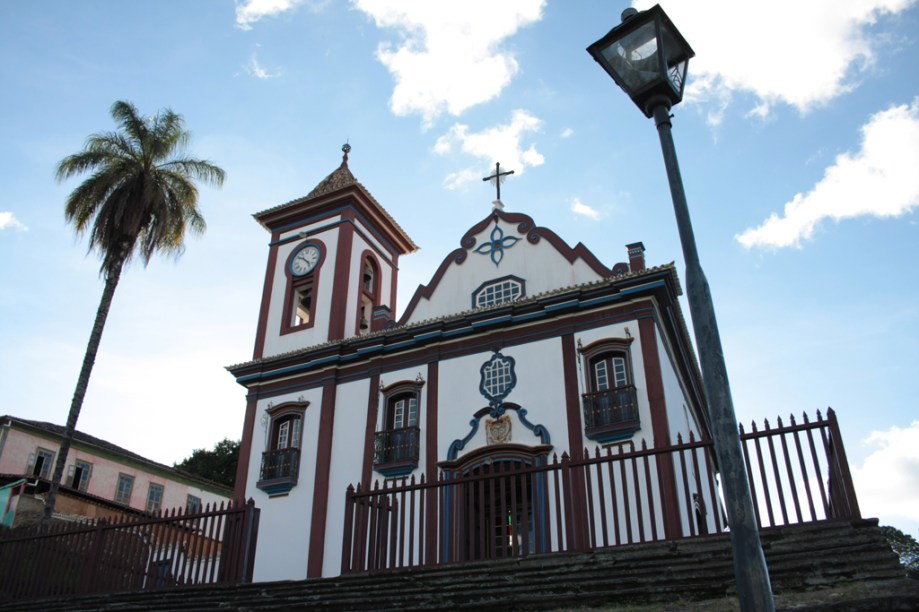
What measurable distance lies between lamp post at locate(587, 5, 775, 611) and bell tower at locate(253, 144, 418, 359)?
50.9 feet

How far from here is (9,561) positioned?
14.8 meters

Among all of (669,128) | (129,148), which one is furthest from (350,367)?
(669,128)

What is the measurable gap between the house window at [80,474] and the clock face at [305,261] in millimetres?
17262

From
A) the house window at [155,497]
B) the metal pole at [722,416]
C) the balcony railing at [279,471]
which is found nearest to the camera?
the metal pole at [722,416]

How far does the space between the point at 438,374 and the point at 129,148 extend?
12755 millimetres

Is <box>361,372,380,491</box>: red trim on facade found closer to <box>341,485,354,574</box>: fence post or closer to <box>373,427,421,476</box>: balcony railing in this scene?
<box>373,427,421,476</box>: balcony railing

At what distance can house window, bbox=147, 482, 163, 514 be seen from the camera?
120 ft

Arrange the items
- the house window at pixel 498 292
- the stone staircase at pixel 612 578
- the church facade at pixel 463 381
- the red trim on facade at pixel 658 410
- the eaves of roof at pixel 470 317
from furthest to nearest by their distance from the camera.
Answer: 1. the house window at pixel 498 292
2. the eaves of roof at pixel 470 317
3. the church facade at pixel 463 381
4. the red trim on facade at pixel 658 410
5. the stone staircase at pixel 612 578

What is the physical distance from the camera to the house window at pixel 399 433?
714 inches

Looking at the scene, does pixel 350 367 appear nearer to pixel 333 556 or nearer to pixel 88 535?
pixel 333 556

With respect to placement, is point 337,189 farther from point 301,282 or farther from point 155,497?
point 155,497

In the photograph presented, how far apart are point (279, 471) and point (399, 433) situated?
141 inches

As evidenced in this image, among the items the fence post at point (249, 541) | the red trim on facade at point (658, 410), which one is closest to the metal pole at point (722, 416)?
the fence post at point (249, 541)

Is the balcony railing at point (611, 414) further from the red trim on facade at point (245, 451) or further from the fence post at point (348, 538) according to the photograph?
the red trim on facade at point (245, 451)
